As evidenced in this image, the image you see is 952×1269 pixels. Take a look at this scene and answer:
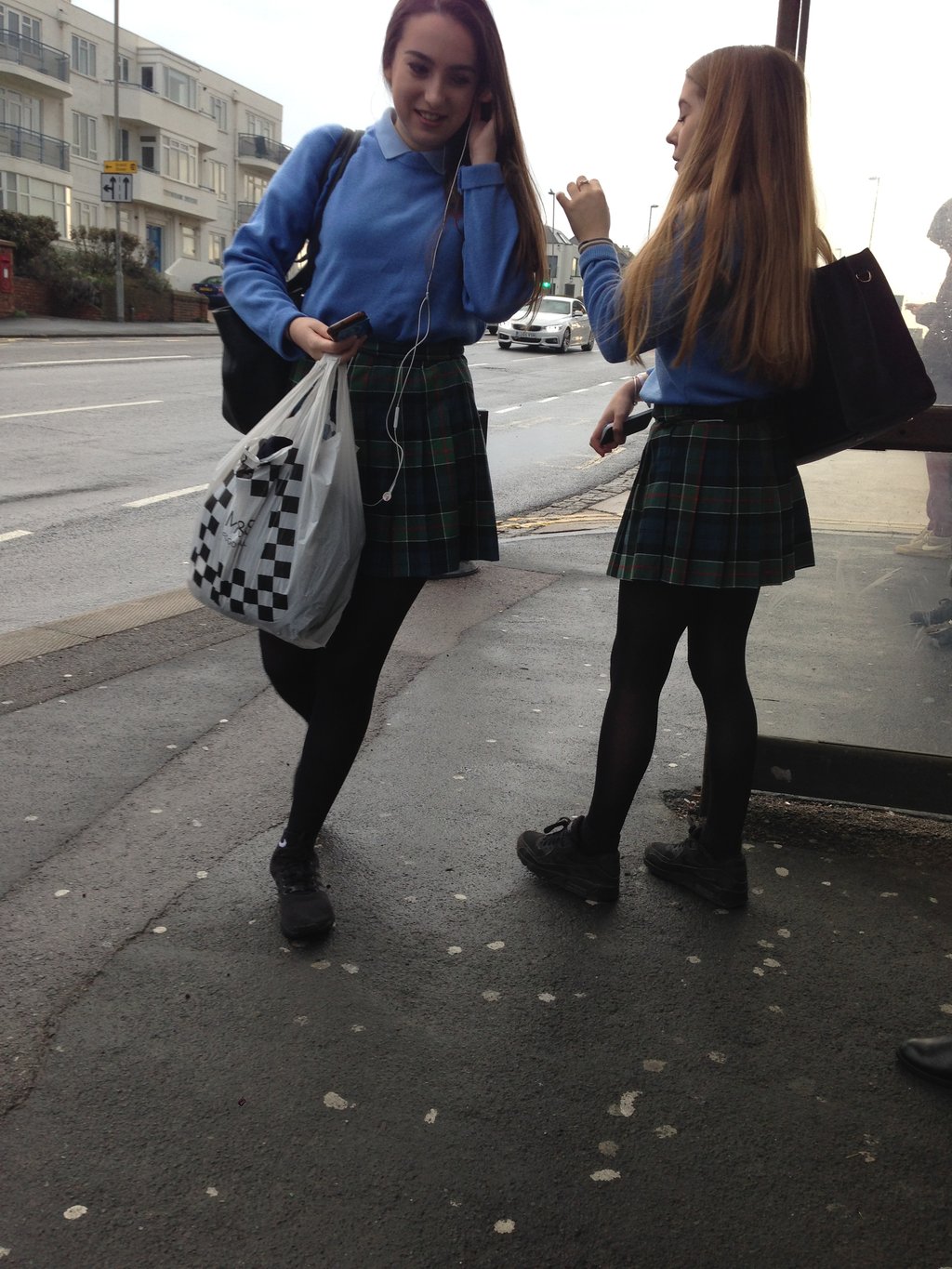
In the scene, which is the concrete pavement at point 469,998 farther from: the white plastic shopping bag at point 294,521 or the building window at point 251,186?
the building window at point 251,186

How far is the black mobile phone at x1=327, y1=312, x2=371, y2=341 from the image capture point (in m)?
2.50

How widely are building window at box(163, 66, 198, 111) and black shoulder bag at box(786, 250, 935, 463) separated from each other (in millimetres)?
59594

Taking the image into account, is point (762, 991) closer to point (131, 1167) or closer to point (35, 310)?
point (131, 1167)

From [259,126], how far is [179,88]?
863cm

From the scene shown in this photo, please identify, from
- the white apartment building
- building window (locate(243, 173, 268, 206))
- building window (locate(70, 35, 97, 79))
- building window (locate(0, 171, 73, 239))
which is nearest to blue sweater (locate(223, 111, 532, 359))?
the white apartment building

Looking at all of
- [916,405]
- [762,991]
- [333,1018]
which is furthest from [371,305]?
[762,991]

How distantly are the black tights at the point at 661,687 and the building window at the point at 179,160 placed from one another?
5772 centimetres

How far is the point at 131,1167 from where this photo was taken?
1971 millimetres

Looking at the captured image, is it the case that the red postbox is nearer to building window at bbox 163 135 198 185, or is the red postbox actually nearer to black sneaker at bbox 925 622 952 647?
building window at bbox 163 135 198 185

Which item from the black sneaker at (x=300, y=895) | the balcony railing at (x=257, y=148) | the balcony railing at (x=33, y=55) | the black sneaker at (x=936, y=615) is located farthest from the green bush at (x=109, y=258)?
the black sneaker at (x=300, y=895)

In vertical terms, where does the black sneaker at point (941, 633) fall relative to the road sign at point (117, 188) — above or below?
below

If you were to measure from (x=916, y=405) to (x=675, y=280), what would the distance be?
23.9 inches

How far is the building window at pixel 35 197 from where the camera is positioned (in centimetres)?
4675

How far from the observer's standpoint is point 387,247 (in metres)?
2.64
